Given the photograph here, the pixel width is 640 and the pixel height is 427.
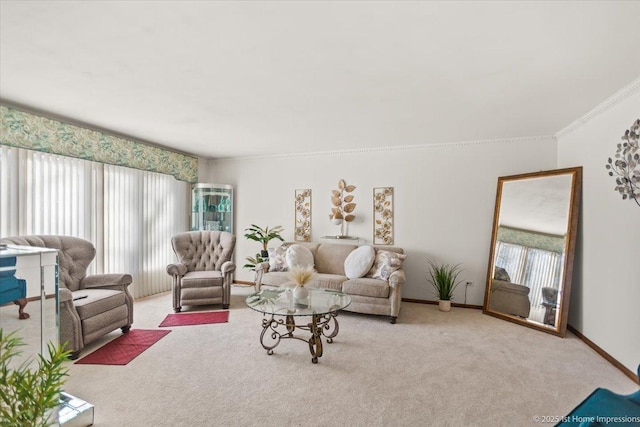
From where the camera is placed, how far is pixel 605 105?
3.09m

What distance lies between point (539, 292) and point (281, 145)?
13.6 ft

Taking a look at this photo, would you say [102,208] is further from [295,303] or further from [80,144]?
[295,303]

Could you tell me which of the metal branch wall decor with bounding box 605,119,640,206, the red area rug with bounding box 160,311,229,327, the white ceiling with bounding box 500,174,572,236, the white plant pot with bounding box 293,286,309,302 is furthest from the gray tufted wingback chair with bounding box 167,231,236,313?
the metal branch wall decor with bounding box 605,119,640,206

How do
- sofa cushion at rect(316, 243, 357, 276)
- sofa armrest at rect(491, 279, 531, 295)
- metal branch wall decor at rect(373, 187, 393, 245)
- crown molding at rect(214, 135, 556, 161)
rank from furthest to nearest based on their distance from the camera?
metal branch wall decor at rect(373, 187, 393, 245) → sofa cushion at rect(316, 243, 357, 276) → crown molding at rect(214, 135, 556, 161) → sofa armrest at rect(491, 279, 531, 295)

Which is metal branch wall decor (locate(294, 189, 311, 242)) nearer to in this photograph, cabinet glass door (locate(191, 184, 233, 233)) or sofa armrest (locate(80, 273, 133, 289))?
cabinet glass door (locate(191, 184, 233, 233))

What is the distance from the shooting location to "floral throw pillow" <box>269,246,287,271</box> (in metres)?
4.90

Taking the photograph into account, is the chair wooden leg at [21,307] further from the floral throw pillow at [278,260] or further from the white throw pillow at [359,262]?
the white throw pillow at [359,262]

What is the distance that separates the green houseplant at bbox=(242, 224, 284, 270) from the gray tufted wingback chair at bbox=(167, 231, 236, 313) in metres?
0.68

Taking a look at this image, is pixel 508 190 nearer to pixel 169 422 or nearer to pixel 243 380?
pixel 243 380

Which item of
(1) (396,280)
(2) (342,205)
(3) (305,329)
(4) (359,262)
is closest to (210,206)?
(2) (342,205)

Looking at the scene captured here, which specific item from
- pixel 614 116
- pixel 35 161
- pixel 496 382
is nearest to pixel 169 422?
pixel 496 382

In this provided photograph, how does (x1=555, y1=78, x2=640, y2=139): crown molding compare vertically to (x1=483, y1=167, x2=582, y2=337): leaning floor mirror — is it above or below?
above

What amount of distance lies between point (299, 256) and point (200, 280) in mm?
1489

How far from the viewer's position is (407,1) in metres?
1.65
